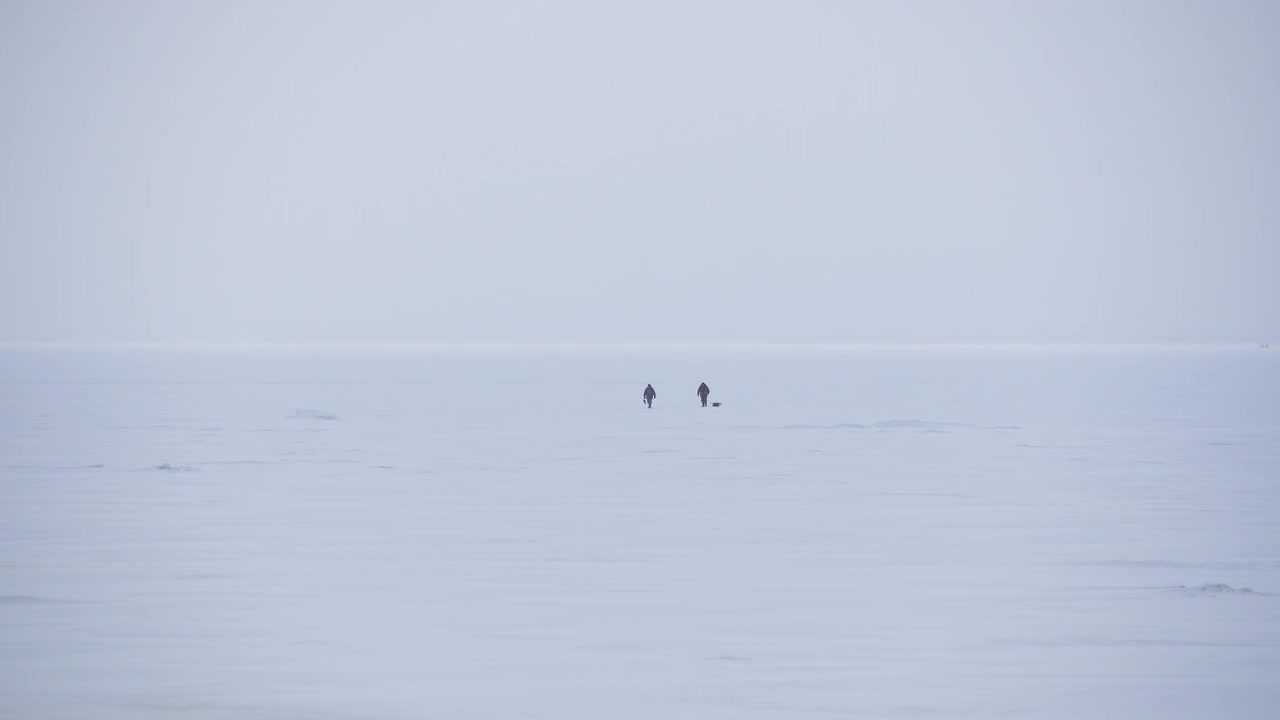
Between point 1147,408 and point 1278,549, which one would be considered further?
point 1147,408

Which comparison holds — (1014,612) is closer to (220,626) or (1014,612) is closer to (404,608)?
(404,608)

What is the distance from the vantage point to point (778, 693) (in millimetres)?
13164

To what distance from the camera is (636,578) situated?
18812mm

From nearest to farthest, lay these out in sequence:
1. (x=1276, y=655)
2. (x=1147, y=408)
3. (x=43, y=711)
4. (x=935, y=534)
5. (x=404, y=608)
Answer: (x=43, y=711) < (x=1276, y=655) < (x=404, y=608) < (x=935, y=534) < (x=1147, y=408)

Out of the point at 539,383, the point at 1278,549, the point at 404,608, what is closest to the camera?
the point at 404,608

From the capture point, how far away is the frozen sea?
1333cm

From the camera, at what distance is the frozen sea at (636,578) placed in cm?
1333

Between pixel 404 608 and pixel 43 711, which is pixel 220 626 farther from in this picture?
pixel 43 711

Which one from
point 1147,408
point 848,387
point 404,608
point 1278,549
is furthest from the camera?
point 848,387

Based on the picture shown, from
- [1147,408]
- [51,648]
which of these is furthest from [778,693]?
[1147,408]

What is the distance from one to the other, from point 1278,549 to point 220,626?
526 inches

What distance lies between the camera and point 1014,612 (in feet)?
55.2

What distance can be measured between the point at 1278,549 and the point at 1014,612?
630 cm

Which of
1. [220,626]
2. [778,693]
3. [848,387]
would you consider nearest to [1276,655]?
[778,693]
